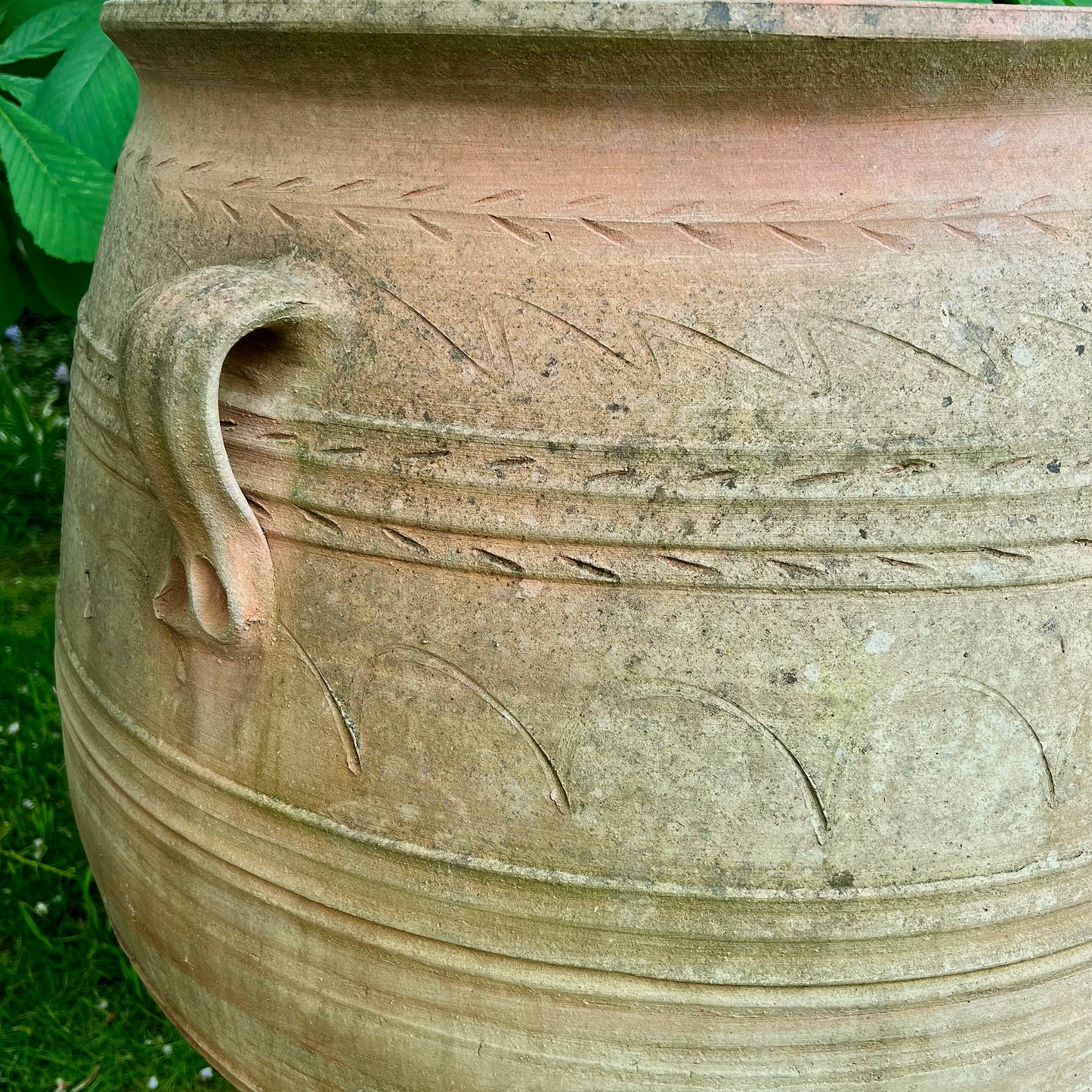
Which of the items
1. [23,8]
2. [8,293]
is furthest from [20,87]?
[8,293]

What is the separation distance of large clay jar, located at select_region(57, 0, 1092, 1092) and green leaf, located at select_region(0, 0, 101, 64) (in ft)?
3.68

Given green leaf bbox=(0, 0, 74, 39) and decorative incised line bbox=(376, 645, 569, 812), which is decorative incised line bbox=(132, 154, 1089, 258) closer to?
decorative incised line bbox=(376, 645, 569, 812)

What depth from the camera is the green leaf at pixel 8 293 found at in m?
2.82

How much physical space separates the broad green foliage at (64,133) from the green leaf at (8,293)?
0.25m

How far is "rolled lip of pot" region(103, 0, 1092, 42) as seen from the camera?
3.63ft

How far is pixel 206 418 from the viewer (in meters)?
1.23

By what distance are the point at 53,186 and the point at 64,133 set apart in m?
0.21

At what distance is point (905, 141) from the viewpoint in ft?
3.92

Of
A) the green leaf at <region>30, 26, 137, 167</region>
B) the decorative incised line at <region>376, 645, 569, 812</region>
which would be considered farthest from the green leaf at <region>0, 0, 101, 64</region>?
the decorative incised line at <region>376, 645, 569, 812</region>

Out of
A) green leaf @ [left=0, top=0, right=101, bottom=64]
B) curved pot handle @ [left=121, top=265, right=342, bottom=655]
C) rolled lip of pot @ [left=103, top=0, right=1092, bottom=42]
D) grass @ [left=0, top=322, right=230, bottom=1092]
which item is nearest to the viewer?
rolled lip of pot @ [left=103, top=0, right=1092, bottom=42]

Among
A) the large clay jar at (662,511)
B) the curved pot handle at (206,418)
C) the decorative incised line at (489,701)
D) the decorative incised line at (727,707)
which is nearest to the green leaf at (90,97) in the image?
the large clay jar at (662,511)

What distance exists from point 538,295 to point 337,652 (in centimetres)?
41

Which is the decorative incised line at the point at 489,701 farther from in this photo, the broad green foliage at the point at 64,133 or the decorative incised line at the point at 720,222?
the broad green foliage at the point at 64,133

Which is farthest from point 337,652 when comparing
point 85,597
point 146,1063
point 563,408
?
point 146,1063
